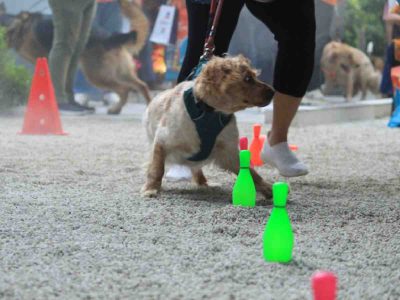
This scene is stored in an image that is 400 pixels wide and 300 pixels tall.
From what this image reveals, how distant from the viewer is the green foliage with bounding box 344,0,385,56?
7381 mm

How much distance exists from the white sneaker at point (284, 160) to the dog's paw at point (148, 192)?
570mm

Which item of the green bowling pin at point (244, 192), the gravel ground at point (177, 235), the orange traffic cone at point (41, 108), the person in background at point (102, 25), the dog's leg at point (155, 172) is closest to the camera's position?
the gravel ground at point (177, 235)

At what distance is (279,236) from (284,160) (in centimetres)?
124

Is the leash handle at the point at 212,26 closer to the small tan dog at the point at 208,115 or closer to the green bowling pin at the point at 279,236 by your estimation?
the small tan dog at the point at 208,115

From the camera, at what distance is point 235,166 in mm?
2787

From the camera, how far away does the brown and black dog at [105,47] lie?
6855 mm

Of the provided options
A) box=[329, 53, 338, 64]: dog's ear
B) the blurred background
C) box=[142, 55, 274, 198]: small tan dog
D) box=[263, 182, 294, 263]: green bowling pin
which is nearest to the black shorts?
box=[142, 55, 274, 198]: small tan dog

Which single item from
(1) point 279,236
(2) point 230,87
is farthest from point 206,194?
(1) point 279,236

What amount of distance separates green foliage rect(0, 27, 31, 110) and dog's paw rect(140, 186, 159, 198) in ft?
14.7

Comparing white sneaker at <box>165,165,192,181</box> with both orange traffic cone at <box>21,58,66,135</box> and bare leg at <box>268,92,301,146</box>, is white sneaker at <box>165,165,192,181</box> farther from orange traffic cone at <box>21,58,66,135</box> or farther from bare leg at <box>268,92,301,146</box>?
orange traffic cone at <box>21,58,66,135</box>

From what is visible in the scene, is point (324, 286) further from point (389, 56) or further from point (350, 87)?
point (350, 87)

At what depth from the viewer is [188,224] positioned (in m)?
2.17

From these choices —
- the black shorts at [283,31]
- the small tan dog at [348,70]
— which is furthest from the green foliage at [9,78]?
the black shorts at [283,31]

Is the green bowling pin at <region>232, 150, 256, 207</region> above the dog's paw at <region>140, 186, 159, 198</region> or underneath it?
above
